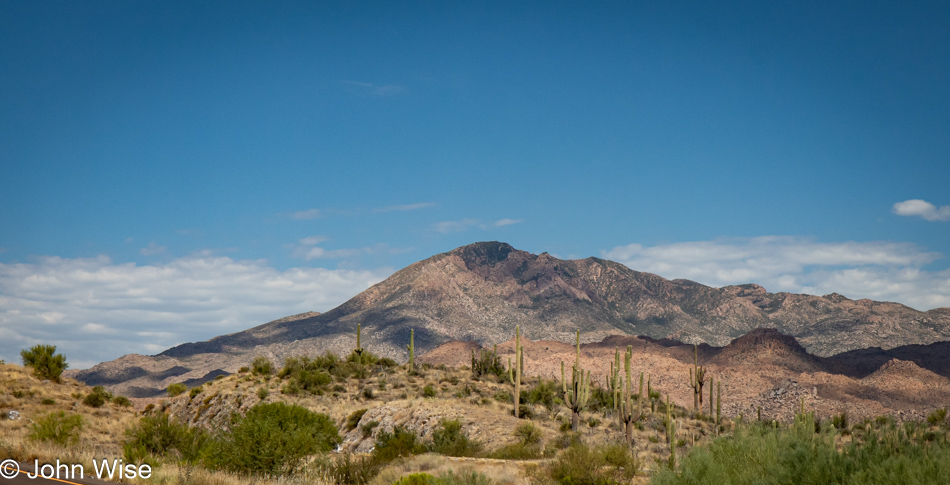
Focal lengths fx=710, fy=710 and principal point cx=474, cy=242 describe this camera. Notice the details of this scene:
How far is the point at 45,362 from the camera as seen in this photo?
45.7 m

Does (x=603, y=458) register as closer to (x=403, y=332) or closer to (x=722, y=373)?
(x=722, y=373)

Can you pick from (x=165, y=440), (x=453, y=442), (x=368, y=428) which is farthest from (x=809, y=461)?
(x=368, y=428)

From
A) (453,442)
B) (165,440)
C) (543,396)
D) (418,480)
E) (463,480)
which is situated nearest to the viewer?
(463,480)

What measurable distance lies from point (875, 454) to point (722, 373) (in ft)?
246

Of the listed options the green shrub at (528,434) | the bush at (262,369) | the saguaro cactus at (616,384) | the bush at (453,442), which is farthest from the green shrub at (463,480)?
the bush at (262,369)

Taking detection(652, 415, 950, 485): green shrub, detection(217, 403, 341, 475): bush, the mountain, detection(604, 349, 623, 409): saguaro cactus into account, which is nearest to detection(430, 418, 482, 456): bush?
detection(217, 403, 341, 475): bush

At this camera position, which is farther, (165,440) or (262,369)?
(262,369)

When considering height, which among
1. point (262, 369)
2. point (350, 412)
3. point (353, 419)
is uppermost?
point (262, 369)

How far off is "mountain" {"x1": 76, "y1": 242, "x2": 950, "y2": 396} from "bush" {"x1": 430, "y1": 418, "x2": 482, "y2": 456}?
82744 millimetres

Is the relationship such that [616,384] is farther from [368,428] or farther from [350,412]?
[350,412]

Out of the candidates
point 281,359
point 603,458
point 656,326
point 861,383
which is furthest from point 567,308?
point 603,458

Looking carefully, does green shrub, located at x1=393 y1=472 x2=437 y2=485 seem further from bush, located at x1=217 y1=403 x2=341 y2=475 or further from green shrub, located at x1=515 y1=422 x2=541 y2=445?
green shrub, located at x1=515 y1=422 x2=541 y2=445

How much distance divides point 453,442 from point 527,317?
361 ft

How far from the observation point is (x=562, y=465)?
15938mm
